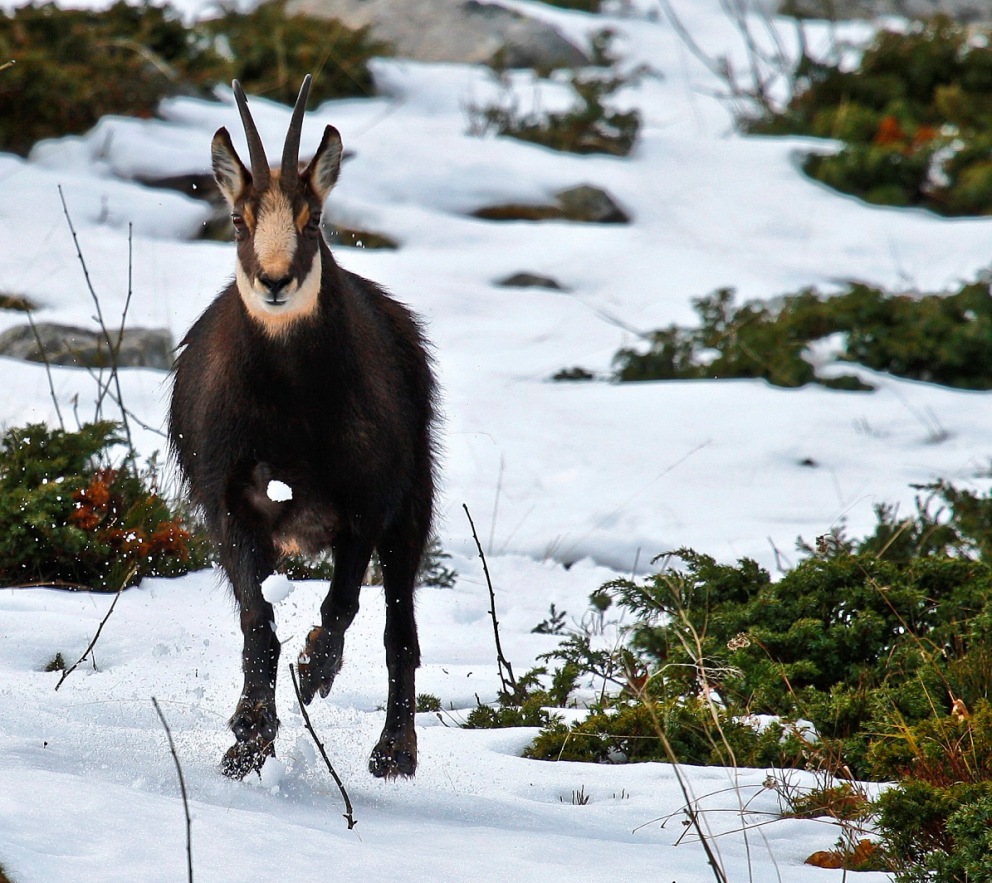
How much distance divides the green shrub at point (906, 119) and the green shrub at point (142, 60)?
15.8 feet

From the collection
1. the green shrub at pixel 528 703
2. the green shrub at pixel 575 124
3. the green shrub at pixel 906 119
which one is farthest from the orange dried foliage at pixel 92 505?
the green shrub at pixel 906 119

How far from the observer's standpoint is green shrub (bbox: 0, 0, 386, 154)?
12.0 metres

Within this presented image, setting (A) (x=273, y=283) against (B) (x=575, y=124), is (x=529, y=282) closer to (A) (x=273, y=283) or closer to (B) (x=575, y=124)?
(B) (x=575, y=124)

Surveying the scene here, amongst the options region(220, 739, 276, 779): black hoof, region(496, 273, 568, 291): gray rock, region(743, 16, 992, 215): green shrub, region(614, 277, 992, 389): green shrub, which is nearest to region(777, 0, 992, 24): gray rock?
region(743, 16, 992, 215): green shrub

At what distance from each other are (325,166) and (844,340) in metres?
6.97

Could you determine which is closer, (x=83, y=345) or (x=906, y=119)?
(x=83, y=345)

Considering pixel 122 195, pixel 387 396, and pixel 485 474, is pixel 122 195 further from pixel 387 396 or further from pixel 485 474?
pixel 387 396

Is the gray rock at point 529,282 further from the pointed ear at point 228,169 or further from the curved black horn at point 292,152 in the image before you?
the curved black horn at point 292,152

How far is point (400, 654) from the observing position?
15.4 ft

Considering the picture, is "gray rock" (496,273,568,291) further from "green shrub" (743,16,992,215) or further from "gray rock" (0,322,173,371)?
"green shrub" (743,16,992,215)

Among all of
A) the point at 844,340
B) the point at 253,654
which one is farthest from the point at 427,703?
the point at 844,340

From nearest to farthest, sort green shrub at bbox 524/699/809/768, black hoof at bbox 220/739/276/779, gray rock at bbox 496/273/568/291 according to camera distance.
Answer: black hoof at bbox 220/739/276/779 → green shrub at bbox 524/699/809/768 → gray rock at bbox 496/273/568/291

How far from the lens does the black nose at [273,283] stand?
395cm

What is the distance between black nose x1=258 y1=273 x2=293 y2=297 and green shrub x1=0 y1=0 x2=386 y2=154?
8493mm
